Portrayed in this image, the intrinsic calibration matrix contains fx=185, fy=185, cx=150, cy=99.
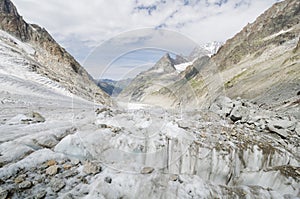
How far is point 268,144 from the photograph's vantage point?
A: 8.23 m

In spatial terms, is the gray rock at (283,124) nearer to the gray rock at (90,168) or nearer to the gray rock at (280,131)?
the gray rock at (280,131)

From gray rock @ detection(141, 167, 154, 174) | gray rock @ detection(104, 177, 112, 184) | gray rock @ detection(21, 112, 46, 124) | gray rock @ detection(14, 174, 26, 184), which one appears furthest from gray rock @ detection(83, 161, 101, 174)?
gray rock @ detection(21, 112, 46, 124)

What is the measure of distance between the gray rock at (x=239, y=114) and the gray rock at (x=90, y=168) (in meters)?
9.03

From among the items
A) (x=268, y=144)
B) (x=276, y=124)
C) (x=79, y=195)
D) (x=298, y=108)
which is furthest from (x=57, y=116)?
(x=298, y=108)

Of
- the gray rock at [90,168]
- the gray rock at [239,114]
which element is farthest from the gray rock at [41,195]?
the gray rock at [239,114]

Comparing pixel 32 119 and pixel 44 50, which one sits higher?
pixel 44 50

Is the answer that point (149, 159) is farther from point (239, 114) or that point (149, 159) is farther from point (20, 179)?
point (239, 114)

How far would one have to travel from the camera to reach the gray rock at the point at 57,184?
13.4 ft

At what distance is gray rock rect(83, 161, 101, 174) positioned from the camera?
4.79 metres

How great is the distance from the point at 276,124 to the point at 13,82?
21271 mm

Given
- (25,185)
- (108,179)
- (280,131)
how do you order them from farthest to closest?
(280,131)
(108,179)
(25,185)

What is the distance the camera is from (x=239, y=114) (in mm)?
11312

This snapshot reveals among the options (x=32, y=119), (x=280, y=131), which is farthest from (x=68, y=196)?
(x=280, y=131)

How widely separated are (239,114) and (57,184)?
10.4m
